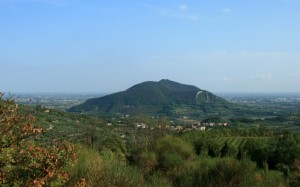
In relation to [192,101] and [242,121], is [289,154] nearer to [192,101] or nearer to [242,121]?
[242,121]

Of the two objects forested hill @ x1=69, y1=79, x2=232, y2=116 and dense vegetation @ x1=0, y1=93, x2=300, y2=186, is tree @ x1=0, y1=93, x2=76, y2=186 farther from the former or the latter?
forested hill @ x1=69, y1=79, x2=232, y2=116

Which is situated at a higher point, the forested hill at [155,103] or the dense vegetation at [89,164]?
the dense vegetation at [89,164]

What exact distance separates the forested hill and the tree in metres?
144

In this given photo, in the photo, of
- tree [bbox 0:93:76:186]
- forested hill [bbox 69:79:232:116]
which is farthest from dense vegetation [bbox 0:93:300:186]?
forested hill [bbox 69:79:232:116]

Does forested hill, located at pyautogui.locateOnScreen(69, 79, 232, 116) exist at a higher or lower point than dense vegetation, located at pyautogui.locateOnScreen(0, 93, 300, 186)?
lower

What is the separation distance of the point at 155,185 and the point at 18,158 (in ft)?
14.1

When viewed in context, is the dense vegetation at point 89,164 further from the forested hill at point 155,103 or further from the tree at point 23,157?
the forested hill at point 155,103

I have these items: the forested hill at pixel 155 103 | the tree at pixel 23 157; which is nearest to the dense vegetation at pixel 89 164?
the tree at pixel 23 157

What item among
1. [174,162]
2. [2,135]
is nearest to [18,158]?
[2,135]

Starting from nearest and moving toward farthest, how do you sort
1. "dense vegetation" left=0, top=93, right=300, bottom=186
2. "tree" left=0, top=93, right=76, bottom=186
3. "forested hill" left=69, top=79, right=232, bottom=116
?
"tree" left=0, top=93, right=76, bottom=186 < "dense vegetation" left=0, top=93, right=300, bottom=186 < "forested hill" left=69, top=79, right=232, bottom=116

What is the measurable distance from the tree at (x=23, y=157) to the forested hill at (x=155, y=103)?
473ft

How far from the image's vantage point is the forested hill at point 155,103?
6348 inches

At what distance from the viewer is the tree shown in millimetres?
5961

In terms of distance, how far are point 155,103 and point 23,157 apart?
171 m
